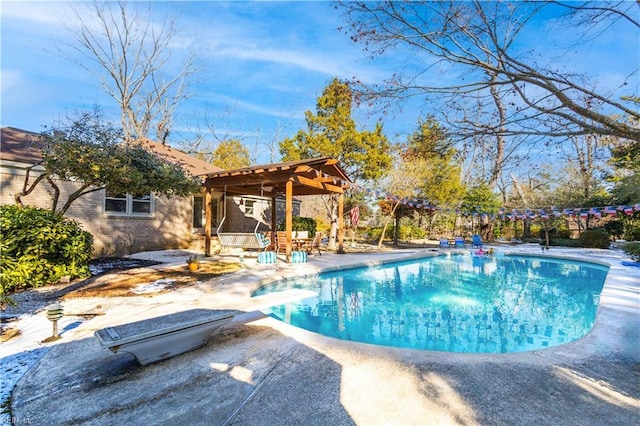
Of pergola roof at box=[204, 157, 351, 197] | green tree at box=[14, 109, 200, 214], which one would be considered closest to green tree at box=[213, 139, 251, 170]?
pergola roof at box=[204, 157, 351, 197]

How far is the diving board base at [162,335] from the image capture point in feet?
9.96

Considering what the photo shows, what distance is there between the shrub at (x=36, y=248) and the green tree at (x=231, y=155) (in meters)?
21.5

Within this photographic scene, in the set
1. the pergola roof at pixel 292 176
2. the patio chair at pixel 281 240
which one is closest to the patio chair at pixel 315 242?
the patio chair at pixel 281 240

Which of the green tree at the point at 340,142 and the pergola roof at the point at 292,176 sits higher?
the green tree at the point at 340,142

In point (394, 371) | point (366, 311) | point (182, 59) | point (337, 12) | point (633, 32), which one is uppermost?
point (182, 59)

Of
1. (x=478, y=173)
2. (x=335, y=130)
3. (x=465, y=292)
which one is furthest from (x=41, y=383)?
(x=478, y=173)

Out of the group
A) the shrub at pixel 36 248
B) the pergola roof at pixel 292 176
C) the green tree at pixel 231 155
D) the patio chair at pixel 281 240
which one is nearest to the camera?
the shrub at pixel 36 248

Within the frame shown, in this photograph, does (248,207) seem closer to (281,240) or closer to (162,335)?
(281,240)

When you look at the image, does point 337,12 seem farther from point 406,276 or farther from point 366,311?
point 406,276

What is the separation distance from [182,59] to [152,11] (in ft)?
11.3

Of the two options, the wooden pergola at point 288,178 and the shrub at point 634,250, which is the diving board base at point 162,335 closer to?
the wooden pergola at point 288,178

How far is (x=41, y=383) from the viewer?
2.93m

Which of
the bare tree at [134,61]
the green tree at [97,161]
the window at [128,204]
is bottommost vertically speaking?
the window at [128,204]

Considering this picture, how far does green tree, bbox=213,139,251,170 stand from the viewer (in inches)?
1113
